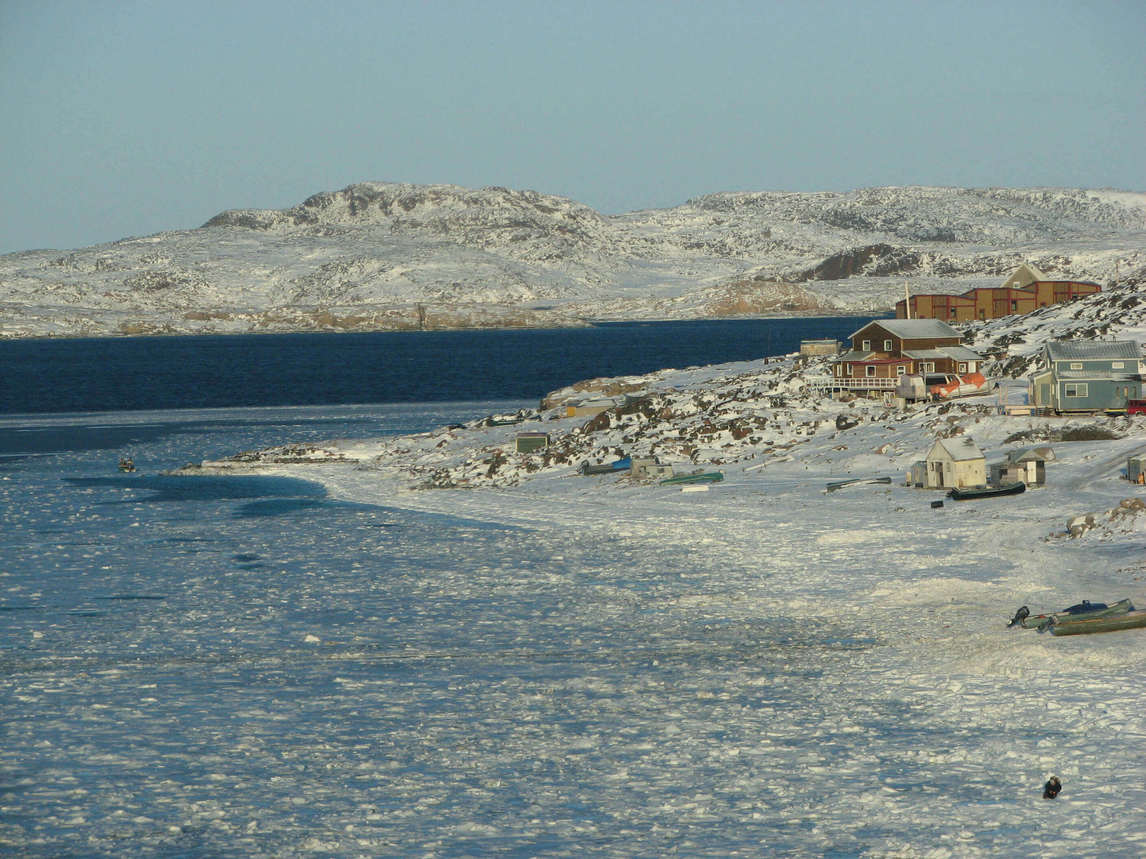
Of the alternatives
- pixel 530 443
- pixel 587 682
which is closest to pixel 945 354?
pixel 530 443

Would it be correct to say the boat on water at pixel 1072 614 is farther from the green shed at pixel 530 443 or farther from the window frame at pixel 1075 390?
the green shed at pixel 530 443

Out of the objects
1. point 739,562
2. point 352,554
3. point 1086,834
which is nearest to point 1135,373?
point 739,562

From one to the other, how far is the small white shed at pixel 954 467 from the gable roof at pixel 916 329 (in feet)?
79.9

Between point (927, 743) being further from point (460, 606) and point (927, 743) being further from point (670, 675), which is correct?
point (460, 606)

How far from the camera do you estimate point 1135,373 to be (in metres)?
56.4

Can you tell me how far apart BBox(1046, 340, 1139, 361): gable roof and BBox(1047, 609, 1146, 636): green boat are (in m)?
30.2

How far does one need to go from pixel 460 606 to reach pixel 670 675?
28.5 feet

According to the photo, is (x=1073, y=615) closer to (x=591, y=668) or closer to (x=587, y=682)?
(x=591, y=668)

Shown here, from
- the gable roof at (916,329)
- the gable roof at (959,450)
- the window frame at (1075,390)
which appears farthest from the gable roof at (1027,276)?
the gable roof at (959,450)

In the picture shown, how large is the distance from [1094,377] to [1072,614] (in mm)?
30373

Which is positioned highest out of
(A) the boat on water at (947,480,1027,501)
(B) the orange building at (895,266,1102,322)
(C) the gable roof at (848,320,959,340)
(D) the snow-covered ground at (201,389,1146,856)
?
(B) the orange building at (895,266,1102,322)

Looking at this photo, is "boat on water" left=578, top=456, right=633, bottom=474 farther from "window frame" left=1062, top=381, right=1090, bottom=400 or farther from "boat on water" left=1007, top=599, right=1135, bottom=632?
"boat on water" left=1007, top=599, right=1135, bottom=632

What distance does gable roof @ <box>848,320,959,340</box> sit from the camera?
236 feet

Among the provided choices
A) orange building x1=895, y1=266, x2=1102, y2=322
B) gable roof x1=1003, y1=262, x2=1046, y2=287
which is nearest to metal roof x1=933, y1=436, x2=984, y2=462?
orange building x1=895, y1=266, x2=1102, y2=322
